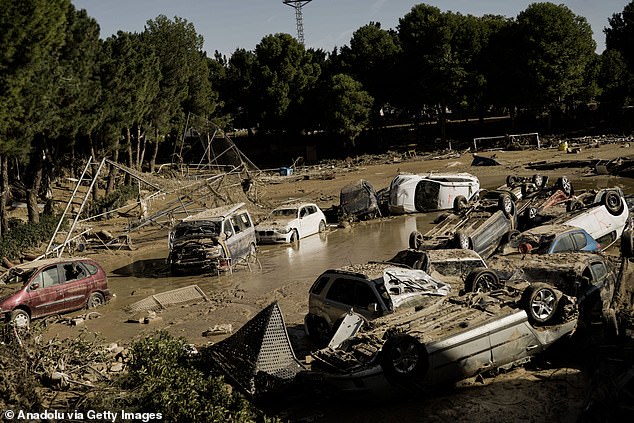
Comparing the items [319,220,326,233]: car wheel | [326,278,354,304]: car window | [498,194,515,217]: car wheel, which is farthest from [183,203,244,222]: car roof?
[326,278,354,304]: car window

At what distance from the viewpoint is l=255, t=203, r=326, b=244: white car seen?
24.4 m

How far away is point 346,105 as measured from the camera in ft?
188

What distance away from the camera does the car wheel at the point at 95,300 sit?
54.2 feet

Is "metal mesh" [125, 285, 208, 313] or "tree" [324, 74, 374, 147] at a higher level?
"tree" [324, 74, 374, 147]

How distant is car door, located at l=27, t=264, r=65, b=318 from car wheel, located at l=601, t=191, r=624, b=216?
14422 mm

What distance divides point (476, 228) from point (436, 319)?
7.57 meters

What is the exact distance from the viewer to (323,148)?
66125mm

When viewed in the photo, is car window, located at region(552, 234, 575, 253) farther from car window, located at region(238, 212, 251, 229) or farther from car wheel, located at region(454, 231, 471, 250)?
car window, located at region(238, 212, 251, 229)

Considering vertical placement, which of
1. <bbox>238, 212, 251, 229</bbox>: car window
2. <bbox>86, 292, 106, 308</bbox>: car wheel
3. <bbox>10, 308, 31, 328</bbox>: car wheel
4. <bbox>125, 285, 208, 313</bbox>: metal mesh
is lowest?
<bbox>125, 285, 208, 313</bbox>: metal mesh

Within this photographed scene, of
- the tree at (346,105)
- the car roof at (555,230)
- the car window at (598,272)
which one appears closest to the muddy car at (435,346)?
the car window at (598,272)

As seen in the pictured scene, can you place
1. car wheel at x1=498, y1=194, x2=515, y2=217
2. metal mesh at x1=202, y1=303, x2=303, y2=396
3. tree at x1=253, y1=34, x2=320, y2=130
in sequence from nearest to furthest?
metal mesh at x1=202, y1=303, x2=303, y2=396 → car wheel at x1=498, y1=194, x2=515, y2=217 → tree at x1=253, y1=34, x2=320, y2=130

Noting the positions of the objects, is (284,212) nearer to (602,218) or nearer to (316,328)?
(602,218)

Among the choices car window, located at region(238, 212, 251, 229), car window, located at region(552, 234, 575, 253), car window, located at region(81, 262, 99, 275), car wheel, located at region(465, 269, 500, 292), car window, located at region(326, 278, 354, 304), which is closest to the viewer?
car wheel, located at region(465, 269, 500, 292)

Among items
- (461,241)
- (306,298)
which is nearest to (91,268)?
(306,298)
